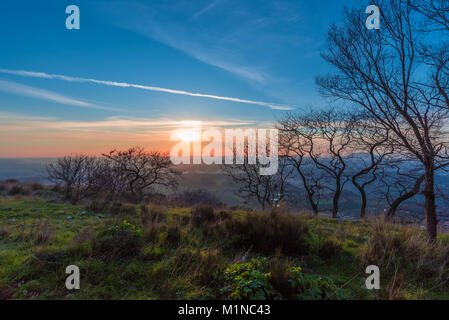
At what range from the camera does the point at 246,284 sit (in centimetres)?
301

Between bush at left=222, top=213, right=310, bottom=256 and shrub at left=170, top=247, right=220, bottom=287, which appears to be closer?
shrub at left=170, top=247, right=220, bottom=287

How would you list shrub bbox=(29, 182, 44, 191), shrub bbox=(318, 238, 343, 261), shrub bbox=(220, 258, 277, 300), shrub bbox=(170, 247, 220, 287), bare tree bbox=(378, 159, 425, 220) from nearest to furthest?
shrub bbox=(220, 258, 277, 300), shrub bbox=(170, 247, 220, 287), shrub bbox=(318, 238, 343, 261), bare tree bbox=(378, 159, 425, 220), shrub bbox=(29, 182, 44, 191)

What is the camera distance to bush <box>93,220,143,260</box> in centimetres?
424

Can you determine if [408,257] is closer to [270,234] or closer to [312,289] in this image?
[270,234]

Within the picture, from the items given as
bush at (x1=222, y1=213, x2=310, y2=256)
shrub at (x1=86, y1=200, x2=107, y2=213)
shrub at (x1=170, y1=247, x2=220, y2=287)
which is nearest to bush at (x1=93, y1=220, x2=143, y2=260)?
shrub at (x1=170, y1=247, x2=220, y2=287)

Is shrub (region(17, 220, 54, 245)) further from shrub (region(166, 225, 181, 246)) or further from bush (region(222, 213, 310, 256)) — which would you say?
bush (region(222, 213, 310, 256))

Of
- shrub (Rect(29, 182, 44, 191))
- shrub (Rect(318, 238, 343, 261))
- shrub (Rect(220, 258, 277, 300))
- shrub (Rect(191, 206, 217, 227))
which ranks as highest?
shrub (Rect(220, 258, 277, 300))

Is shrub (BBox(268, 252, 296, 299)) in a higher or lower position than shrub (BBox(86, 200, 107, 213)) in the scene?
higher

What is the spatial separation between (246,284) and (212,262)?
107cm

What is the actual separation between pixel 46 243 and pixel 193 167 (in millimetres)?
22859

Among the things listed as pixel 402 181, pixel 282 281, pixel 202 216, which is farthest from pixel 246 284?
pixel 402 181

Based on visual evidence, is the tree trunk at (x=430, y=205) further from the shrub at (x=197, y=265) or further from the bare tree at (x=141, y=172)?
the bare tree at (x=141, y=172)

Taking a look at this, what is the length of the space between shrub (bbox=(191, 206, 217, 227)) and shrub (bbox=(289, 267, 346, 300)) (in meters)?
4.03

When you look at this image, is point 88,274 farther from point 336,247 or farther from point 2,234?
point 336,247
